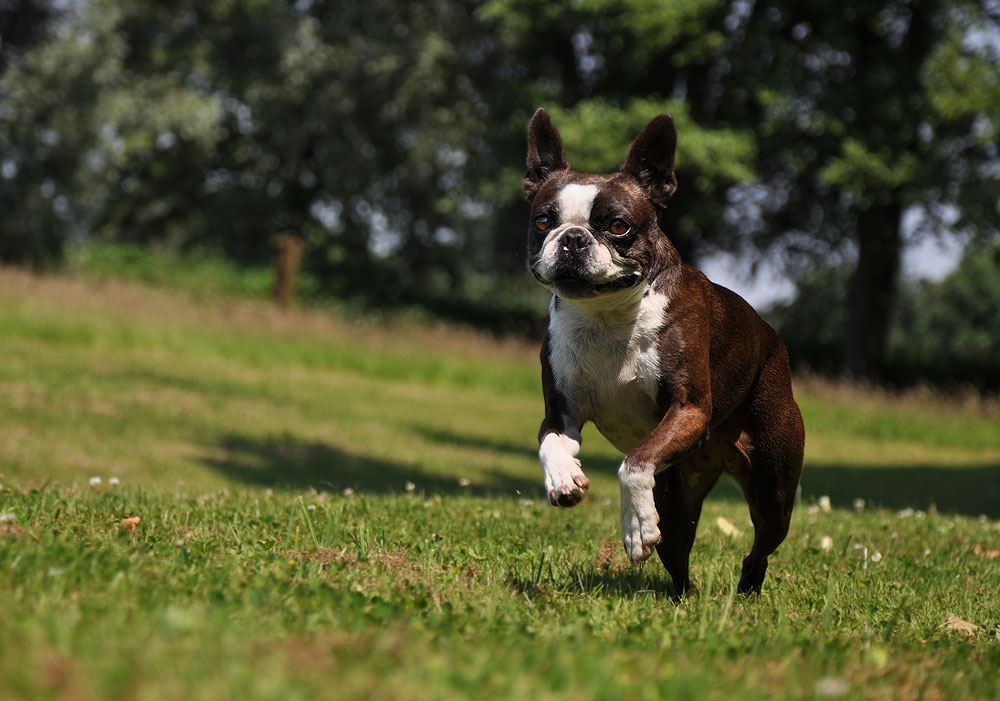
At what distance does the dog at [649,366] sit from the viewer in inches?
167

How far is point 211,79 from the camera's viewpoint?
3800cm

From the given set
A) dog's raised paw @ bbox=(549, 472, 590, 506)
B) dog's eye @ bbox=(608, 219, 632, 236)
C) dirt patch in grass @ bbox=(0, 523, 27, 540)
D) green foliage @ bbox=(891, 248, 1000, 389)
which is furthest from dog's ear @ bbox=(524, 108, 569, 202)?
green foliage @ bbox=(891, 248, 1000, 389)

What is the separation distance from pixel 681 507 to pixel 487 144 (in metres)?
29.5

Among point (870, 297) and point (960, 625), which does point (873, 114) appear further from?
point (960, 625)

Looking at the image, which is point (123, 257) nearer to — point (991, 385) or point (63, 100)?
point (63, 100)

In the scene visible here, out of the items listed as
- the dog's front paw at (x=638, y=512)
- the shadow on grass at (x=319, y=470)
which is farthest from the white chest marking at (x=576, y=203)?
the shadow on grass at (x=319, y=470)

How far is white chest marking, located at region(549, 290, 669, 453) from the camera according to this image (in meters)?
4.41

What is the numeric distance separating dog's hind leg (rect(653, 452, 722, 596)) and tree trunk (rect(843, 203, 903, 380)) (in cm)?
2262

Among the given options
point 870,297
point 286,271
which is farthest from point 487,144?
point 870,297

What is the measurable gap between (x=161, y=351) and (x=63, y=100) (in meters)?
17.7

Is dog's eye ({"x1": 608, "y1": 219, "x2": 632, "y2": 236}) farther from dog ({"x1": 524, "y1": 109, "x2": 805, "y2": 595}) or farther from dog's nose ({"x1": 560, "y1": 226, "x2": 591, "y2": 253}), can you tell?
dog's nose ({"x1": 560, "y1": 226, "x2": 591, "y2": 253})

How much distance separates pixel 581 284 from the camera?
14.2 feet

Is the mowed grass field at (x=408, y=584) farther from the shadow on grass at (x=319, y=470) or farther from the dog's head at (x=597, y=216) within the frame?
the dog's head at (x=597, y=216)

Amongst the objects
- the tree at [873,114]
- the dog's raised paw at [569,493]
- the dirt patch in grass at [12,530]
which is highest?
the tree at [873,114]
